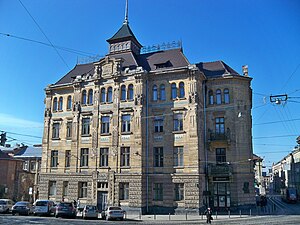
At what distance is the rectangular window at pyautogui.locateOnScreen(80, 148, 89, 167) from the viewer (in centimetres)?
A: 4092

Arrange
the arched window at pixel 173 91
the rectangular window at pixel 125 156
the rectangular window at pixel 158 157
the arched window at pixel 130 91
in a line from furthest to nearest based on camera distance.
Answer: the arched window at pixel 130 91, the arched window at pixel 173 91, the rectangular window at pixel 125 156, the rectangular window at pixel 158 157

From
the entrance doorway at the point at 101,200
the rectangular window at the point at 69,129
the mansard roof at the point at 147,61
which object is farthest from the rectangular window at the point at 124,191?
the mansard roof at the point at 147,61

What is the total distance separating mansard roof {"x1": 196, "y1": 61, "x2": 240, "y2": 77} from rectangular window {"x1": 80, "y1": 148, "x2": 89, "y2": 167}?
18.8m

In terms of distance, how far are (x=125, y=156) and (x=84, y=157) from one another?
20.3 ft

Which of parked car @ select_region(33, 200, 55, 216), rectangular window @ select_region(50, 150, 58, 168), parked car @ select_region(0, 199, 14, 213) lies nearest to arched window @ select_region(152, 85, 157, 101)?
rectangular window @ select_region(50, 150, 58, 168)

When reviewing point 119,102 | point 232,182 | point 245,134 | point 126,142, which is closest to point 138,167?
point 126,142

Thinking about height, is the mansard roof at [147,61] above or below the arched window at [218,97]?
above

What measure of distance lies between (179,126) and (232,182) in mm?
9378

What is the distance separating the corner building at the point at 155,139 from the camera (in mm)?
36719

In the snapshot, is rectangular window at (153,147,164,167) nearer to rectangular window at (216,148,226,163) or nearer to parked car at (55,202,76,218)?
rectangular window at (216,148,226,163)

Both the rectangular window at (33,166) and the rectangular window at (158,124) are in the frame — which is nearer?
the rectangular window at (158,124)

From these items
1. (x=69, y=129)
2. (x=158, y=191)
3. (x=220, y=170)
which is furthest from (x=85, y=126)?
(x=220, y=170)

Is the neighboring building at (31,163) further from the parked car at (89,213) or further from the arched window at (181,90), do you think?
the arched window at (181,90)

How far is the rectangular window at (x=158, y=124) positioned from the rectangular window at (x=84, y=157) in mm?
9778
